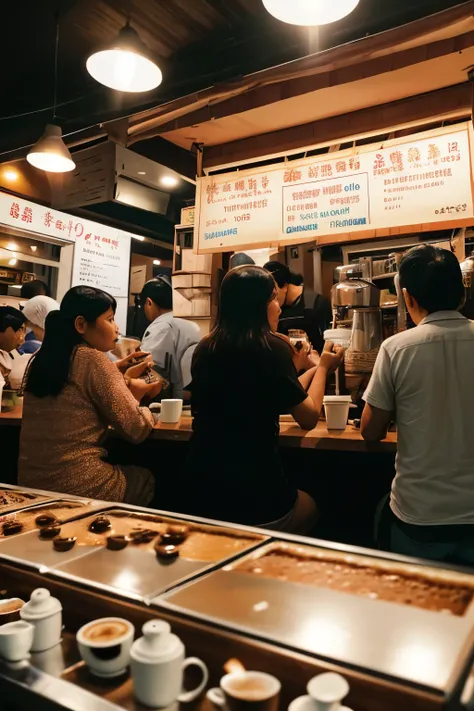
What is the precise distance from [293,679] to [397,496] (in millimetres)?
1349

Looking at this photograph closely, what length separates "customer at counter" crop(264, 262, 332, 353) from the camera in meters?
4.43

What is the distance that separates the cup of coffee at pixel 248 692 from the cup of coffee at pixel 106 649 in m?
0.22

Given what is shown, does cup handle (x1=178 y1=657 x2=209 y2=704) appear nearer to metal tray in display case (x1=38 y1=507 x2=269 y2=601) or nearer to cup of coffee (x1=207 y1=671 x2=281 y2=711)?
cup of coffee (x1=207 y1=671 x2=281 y2=711)

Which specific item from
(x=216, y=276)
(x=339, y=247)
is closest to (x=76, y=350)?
(x=216, y=276)

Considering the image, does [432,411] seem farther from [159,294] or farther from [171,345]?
[159,294]

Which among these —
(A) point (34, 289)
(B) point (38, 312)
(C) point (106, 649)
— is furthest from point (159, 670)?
(A) point (34, 289)

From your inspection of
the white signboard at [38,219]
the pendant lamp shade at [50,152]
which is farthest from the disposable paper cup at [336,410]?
the white signboard at [38,219]

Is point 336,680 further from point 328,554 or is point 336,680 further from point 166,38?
point 166,38

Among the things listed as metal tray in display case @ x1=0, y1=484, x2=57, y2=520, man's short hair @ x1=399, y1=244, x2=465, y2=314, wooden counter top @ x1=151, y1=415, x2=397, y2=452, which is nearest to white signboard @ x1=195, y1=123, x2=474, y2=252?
man's short hair @ x1=399, y1=244, x2=465, y2=314

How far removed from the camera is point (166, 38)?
4.49m

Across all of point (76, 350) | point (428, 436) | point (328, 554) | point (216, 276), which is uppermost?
point (216, 276)

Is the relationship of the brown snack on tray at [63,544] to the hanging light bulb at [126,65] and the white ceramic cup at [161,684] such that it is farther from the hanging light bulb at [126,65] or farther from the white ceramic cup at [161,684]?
the hanging light bulb at [126,65]

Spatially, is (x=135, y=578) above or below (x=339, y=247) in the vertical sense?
below

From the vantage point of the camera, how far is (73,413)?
8.95 ft
